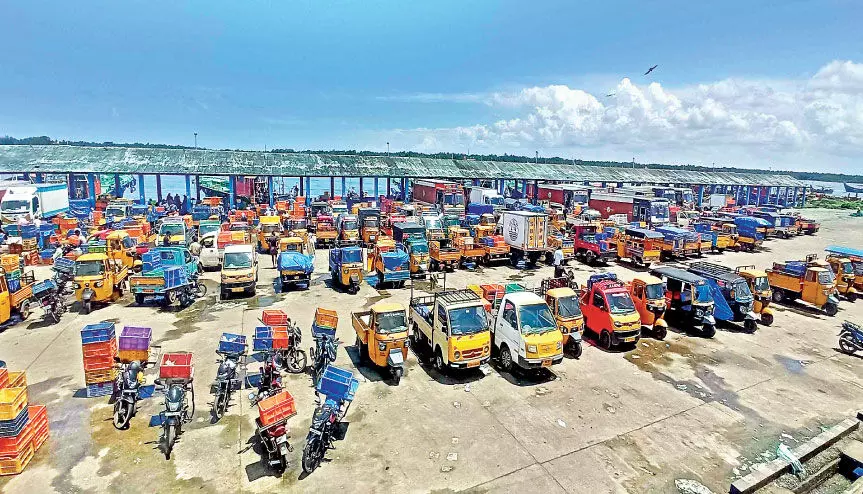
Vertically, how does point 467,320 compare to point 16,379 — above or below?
above

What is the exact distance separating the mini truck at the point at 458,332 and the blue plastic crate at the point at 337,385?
346 centimetres

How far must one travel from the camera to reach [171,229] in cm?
2914

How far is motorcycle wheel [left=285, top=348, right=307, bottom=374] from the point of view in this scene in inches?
513

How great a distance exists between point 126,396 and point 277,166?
48558 mm

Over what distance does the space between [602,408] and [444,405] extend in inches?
155

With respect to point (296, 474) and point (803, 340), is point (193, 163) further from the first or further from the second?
point (803, 340)

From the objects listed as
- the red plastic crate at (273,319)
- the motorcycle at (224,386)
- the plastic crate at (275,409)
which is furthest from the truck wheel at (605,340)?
the motorcycle at (224,386)

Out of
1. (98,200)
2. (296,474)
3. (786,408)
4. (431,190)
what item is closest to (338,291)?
(296,474)

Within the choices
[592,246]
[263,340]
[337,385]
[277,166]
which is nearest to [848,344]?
[592,246]

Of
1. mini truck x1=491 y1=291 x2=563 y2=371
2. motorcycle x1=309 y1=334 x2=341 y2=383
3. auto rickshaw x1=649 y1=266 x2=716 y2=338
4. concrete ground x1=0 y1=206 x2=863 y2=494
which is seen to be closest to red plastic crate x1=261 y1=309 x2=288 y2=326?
motorcycle x1=309 y1=334 x2=341 y2=383

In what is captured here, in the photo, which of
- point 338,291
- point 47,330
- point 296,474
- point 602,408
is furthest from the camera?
point 338,291

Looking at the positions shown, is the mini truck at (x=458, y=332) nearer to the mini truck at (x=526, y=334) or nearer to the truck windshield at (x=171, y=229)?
the mini truck at (x=526, y=334)

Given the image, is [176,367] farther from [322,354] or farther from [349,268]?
[349,268]

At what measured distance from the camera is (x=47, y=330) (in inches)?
635
